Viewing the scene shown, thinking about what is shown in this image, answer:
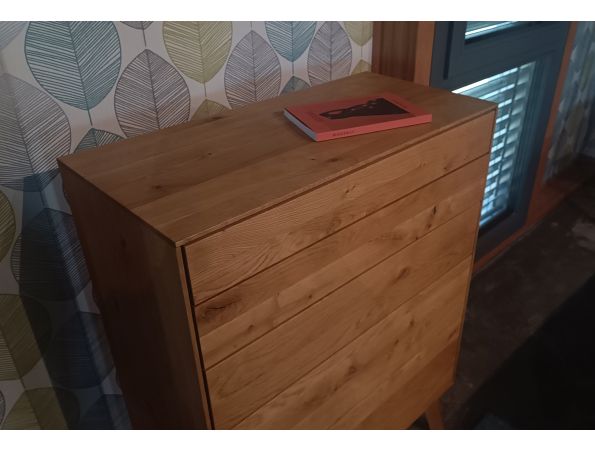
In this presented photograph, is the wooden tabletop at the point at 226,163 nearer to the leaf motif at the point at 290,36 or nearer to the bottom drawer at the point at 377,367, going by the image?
the leaf motif at the point at 290,36

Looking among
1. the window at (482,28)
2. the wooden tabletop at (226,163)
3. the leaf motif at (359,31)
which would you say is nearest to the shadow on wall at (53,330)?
the wooden tabletop at (226,163)

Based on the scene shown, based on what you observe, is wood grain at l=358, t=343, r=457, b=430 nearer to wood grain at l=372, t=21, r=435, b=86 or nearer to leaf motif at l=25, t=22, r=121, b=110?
wood grain at l=372, t=21, r=435, b=86

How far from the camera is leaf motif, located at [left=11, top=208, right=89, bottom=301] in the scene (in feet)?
3.43

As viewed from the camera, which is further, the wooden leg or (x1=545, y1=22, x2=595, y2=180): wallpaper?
(x1=545, y1=22, x2=595, y2=180): wallpaper

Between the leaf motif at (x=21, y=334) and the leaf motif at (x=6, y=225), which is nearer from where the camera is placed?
the leaf motif at (x=6, y=225)

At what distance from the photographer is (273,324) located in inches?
33.6

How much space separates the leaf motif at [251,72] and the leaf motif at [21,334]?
0.66 m

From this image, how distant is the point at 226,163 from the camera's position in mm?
874

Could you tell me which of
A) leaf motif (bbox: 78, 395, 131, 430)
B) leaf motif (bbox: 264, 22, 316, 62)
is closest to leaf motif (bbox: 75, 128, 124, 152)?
leaf motif (bbox: 264, 22, 316, 62)

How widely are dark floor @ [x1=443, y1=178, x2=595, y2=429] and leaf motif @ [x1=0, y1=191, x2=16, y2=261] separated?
4.42 feet

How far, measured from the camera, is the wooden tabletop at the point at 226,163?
74 cm

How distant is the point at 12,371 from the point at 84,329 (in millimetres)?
171

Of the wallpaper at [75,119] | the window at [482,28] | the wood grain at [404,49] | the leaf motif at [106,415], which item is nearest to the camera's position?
the wallpaper at [75,119]

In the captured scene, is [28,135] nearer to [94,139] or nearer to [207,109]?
[94,139]
